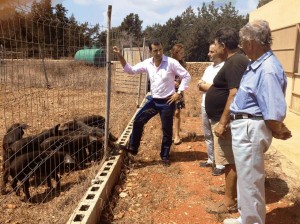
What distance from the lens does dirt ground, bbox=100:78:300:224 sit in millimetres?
3695

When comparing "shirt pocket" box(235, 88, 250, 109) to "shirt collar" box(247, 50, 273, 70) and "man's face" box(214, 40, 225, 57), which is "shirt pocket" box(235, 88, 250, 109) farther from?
"man's face" box(214, 40, 225, 57)

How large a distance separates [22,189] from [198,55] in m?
38.8

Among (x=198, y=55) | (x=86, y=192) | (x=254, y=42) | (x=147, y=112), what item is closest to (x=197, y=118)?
(x=147, y=112)

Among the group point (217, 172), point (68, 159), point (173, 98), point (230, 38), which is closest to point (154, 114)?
point (173, 98)

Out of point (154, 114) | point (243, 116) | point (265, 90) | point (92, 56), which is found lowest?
point (154, 114)

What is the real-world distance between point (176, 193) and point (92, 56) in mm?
2782

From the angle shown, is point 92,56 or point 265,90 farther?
point 92,56

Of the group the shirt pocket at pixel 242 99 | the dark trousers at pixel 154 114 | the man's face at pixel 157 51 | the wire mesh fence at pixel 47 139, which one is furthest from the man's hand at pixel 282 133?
the man's face at pixel 157 51

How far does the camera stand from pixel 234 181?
143 inches

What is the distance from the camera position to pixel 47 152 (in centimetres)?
439

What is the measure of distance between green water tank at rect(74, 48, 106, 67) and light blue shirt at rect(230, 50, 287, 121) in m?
2.91

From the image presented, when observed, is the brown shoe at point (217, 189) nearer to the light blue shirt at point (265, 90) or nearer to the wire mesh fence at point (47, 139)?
the wire mesh fence at point (47, 139)

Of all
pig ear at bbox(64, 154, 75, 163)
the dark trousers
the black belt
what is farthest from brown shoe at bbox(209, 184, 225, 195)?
pig ear at bbox(64, 154, 75, 163)

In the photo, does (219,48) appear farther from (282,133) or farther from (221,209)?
(221,209)
